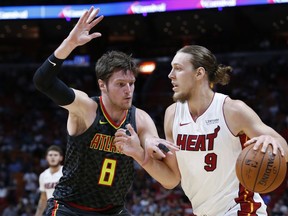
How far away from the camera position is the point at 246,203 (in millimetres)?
3873

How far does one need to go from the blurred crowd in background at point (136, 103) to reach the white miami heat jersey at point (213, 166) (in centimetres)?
832

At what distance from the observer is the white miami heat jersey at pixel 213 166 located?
3.90 metres

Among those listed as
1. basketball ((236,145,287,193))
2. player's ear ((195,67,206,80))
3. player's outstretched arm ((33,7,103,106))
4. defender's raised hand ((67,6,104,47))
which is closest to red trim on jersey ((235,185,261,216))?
basketball ((236,145,287,193))

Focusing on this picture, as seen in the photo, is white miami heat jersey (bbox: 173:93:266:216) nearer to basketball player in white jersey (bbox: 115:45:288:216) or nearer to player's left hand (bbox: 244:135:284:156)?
basketball player in white jersey (bbox: 115:45:288:216)

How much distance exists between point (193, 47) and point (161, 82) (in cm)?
1844

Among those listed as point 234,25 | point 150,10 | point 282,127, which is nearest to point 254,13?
point 234,25

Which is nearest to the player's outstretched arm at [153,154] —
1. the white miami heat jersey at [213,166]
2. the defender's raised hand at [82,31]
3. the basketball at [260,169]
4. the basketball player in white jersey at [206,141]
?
the basketball player in white jersey at [206,141]

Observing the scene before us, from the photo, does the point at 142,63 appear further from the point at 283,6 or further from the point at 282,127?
the point at 282,127

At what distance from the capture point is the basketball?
135 inches

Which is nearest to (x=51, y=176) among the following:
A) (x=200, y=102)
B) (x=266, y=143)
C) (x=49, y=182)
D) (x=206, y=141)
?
(x=49, y=182)

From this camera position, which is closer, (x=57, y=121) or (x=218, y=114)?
(x=218, y=114)

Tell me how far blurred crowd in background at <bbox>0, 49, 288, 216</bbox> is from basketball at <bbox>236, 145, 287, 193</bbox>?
8.67 meters

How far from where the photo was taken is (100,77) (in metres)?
4.55

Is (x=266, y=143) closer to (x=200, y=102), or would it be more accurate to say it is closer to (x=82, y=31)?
(x=200, y=102)
